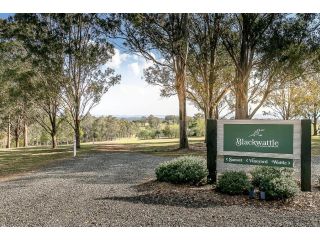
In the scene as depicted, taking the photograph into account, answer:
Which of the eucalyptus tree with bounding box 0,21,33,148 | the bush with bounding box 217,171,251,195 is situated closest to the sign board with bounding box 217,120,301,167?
the bush with bounding box 217,171,251,195

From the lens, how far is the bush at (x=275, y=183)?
25.1ft

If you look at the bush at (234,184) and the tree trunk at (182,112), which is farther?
the tree trunk at (182,112)

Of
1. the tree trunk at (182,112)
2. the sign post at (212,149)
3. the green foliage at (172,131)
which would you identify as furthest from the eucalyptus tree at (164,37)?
the green foliage at (172,131)

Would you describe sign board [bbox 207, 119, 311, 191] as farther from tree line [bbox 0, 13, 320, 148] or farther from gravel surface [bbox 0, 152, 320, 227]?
tree line [bbox 0, 13, 320, 148]

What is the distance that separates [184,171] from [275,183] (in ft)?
8.34

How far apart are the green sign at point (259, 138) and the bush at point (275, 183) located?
55cm

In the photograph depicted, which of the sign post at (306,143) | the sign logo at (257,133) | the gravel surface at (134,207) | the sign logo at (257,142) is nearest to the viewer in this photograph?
the gravel surface at (134,207)

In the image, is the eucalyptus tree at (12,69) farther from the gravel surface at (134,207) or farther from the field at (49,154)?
the gravel surface at (134,207)

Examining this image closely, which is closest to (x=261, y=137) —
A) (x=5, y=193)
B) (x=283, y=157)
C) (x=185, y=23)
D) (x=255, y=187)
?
(x=283, y=157)

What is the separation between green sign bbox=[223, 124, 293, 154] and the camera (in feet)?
27.9

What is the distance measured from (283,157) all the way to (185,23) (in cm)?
1551

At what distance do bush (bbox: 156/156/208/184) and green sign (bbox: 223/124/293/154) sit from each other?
2.87 feet

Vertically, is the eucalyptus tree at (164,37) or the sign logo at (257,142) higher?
the eucalyptus tree at (164,37)

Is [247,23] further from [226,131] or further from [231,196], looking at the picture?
[231,196]
